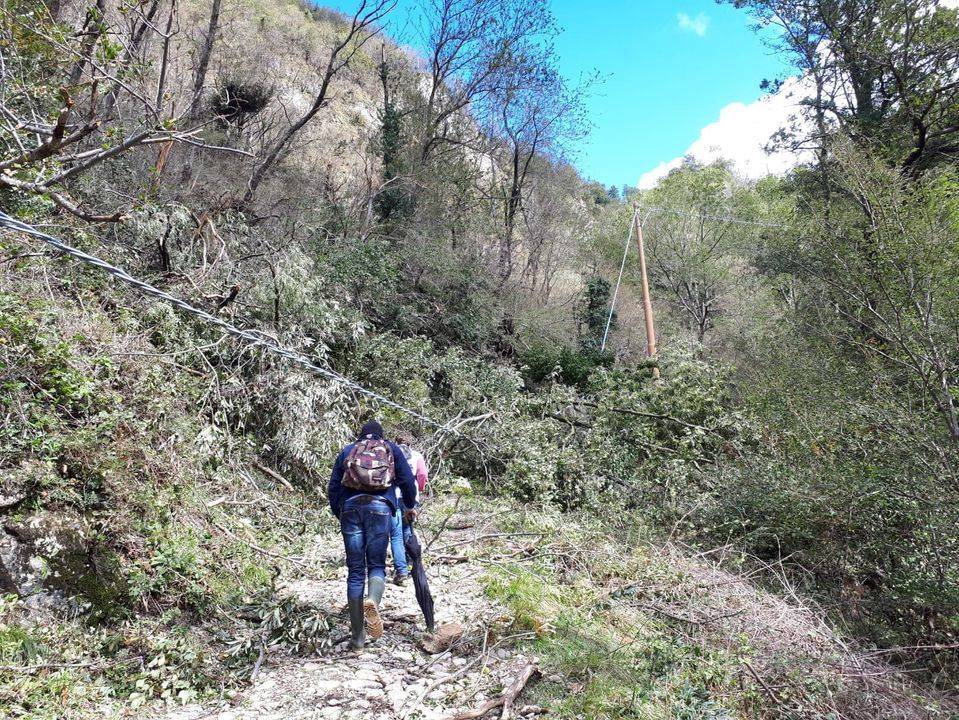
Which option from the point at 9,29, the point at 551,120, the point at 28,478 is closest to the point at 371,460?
the point at 28,478

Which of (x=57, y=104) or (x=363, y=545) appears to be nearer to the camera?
(x=363, y=545)

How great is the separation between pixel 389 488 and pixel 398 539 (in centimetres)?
52

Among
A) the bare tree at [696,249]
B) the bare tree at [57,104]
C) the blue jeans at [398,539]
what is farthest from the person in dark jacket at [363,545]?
the bare tree at [696,249]

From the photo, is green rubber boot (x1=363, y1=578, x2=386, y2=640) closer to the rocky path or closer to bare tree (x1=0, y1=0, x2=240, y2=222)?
the rocky path

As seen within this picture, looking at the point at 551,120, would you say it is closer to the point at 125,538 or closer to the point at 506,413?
the point at 506,413

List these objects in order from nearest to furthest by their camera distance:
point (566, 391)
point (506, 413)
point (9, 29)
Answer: point (9, 29)
point (506, 413)
point (566, 391)

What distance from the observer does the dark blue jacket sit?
4.63m

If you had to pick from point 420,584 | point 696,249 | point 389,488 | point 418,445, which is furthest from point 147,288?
point 696,249

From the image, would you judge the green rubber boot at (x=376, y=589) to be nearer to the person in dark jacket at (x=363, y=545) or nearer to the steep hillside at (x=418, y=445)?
the person in dark jacket at (x=363, y=545)

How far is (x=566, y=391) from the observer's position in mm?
13586

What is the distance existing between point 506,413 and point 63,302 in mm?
7308

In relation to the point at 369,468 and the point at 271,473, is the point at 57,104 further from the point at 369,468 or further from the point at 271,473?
the point at 369,468

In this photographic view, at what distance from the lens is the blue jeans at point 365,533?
4.49 metres

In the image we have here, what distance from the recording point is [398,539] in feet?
16.0
